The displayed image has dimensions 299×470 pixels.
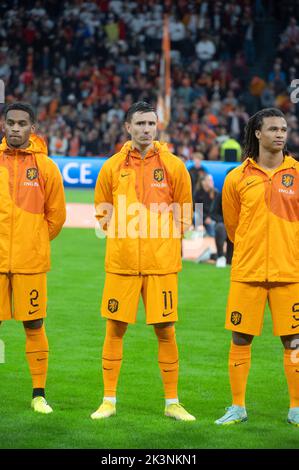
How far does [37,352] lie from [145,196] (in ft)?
4.73

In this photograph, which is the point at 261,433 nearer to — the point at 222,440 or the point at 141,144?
the point at 222,440

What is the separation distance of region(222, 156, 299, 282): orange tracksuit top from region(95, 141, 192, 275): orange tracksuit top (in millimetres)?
490

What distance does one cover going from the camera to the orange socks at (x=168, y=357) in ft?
25.5

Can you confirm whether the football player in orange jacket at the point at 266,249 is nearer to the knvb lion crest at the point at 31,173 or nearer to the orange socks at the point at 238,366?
the orange socks at the point at 238,366

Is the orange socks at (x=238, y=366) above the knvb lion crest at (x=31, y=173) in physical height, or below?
below

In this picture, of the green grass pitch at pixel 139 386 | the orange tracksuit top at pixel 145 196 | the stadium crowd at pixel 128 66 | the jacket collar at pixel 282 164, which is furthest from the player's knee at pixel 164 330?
the stadium crowd at pixel 128 66

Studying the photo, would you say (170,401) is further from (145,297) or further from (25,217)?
(25,217)

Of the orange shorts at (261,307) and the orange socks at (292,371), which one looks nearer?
the orange shorts at (261,307)

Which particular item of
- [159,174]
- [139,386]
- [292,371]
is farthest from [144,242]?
[139,386]

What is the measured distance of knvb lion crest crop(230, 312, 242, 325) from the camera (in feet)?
24.5

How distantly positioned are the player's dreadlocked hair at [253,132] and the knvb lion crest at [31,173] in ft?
5.03

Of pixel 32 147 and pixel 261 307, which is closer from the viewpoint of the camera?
pixel 261 307

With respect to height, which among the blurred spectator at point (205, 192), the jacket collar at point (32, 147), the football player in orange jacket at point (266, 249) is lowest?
the blurred spectator at point (205, 192)

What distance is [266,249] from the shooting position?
7445 millimetres
